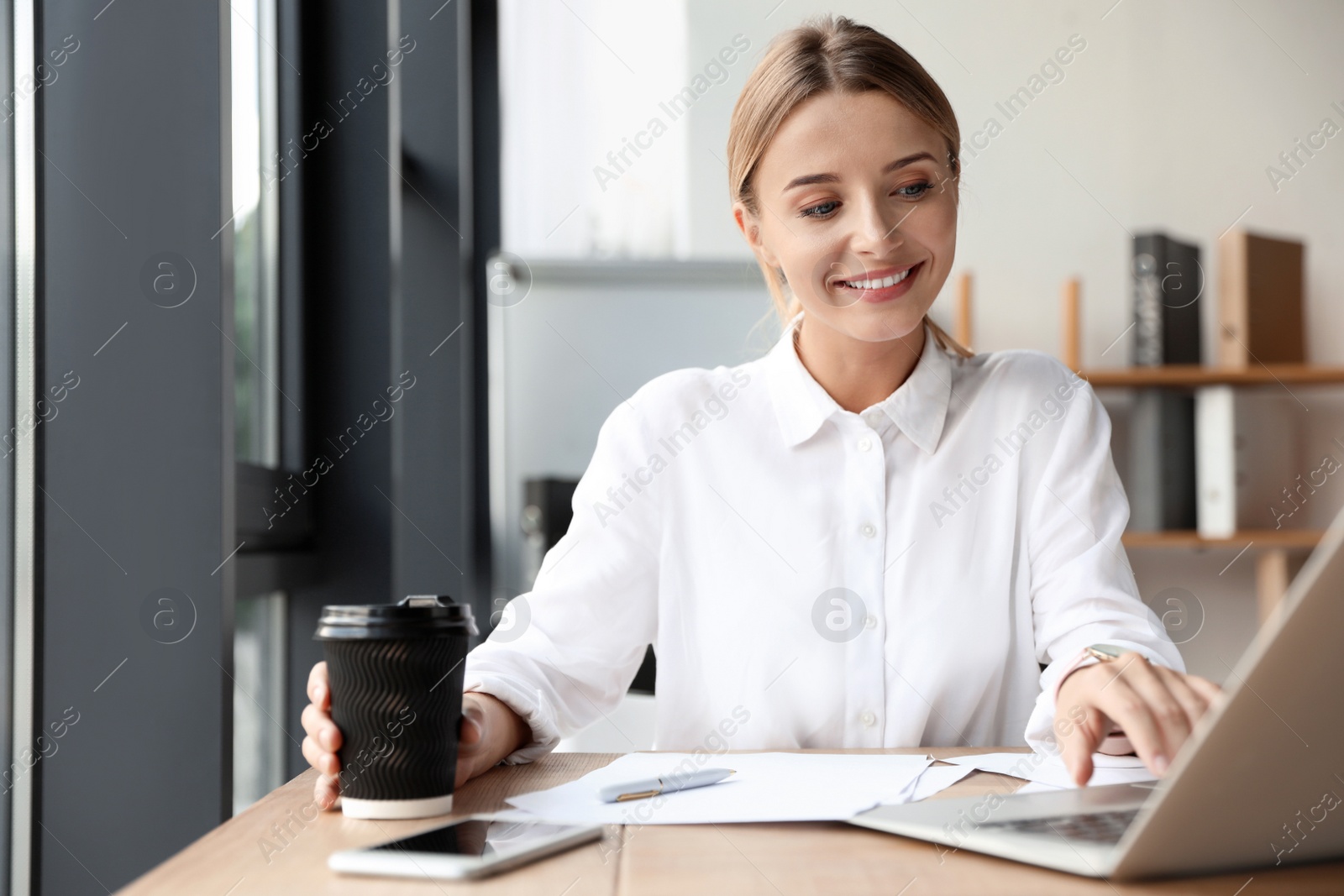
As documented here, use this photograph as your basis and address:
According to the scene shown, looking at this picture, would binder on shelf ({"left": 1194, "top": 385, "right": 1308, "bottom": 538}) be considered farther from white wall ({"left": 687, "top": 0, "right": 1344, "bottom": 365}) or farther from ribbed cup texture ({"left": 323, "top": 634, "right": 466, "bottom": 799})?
ribbed cup texture ({"left": 323, "top": 634, "right": 466, "bottom": 799})

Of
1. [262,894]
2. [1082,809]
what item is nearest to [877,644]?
[1082,809]

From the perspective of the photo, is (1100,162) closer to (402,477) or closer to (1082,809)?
(402,477)

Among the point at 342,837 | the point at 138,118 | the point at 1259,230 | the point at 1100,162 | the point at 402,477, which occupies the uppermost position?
the point at 1100,162

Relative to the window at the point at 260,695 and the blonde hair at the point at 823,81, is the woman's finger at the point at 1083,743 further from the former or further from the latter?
the window at the point at 260,695

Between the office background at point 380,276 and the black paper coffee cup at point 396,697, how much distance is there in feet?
1.37

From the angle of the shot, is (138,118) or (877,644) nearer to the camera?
(138,118)

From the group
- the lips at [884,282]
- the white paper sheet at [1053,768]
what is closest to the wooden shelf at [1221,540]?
the lips at [884,282]

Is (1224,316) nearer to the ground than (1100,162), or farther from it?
nearer to the ground

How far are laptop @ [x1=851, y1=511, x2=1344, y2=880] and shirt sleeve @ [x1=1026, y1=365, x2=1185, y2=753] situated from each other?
0.47 metres

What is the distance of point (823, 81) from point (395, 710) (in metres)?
0.94

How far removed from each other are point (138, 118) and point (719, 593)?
2.61 feet

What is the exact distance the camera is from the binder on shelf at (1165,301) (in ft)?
9.93

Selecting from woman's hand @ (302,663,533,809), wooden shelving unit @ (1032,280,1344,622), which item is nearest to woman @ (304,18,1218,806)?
woman's hand @ (302,663,533,809)

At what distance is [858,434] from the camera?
137 centimetres
